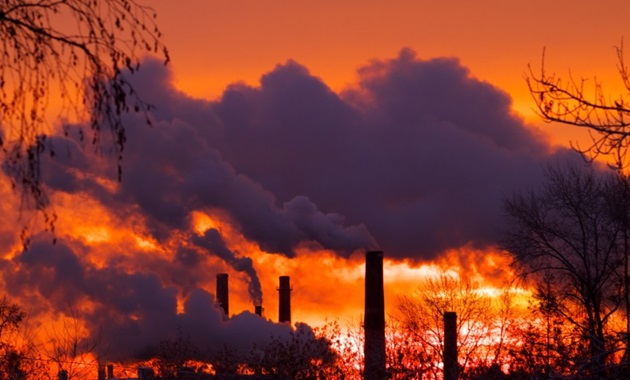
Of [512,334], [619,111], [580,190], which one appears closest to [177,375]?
[512,334]

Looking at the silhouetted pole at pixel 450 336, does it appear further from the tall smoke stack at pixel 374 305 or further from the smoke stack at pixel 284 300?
the smoke stack at pixel 284 300

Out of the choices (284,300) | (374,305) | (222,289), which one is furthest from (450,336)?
(222,289)

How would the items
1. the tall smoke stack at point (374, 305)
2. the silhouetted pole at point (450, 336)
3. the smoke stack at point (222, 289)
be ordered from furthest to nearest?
the smoke stack at point (222, 289), the tall smoke stack at point (374, 305), the silhouetted pole at point (450, 336)

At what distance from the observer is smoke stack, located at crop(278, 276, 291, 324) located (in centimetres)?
5575

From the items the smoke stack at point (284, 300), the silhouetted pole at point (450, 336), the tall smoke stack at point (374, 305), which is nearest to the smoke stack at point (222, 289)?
the smoke stack at point (284, 300)

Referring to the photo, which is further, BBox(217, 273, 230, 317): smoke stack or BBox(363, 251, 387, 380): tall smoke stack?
BBox(217, 273, 230, 317): smoke stack

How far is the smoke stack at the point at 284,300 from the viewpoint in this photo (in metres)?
55.8

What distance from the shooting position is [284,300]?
56875 millimetres

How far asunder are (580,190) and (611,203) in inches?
58.9

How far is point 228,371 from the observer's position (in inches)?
1228

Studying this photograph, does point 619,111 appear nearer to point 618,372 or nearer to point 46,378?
point 618,372

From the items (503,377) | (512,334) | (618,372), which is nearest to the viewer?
(618,372)

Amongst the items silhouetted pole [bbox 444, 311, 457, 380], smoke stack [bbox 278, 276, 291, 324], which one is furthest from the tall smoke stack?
smoke stack [bbox 278, 276, 291, 324]

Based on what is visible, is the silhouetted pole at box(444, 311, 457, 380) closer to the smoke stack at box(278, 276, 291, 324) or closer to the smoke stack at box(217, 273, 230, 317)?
the smoke stack at box(278, 276, 291, 324)
